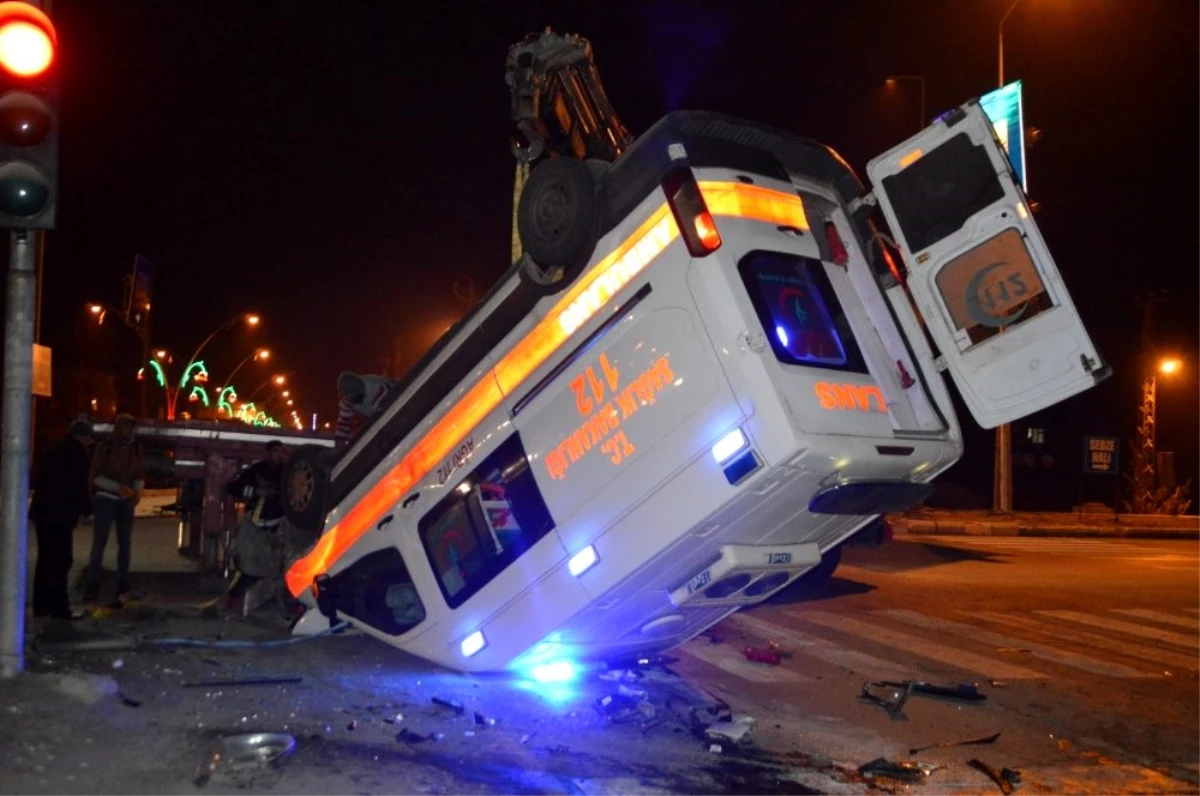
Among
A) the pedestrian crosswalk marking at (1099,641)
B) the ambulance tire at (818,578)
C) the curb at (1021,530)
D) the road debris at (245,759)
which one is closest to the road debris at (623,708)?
the road debris at (245,759)

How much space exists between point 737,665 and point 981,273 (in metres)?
4.06

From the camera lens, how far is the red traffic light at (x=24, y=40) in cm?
540

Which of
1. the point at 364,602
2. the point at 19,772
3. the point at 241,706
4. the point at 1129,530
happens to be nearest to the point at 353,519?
the point at 364,602

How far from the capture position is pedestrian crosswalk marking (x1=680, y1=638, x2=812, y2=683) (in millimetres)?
7762

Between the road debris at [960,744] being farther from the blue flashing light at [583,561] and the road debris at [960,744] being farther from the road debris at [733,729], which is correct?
the blue flashing light at [583,561]

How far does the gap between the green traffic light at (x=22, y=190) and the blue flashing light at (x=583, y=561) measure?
350 centimetres

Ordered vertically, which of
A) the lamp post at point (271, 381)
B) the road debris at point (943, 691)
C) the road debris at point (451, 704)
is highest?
the lamp post at point (271, 381)

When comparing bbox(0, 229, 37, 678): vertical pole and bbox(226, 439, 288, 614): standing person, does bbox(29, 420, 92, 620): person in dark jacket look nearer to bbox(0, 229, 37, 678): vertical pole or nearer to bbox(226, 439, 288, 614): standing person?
bbox(226, 439, 288, 614): standing person

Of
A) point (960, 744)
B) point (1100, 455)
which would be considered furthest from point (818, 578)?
point (1100, 455)

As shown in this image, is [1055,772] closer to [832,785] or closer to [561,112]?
[832,785]

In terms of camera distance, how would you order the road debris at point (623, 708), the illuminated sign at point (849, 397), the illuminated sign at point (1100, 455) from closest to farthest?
the illuminated sign at point (849, 397) → the road debris at point (623, 708) → the illuminated sign at point (1100, 455)

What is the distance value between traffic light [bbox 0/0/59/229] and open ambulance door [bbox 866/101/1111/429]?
4438 mm

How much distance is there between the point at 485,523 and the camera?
19.5 feet

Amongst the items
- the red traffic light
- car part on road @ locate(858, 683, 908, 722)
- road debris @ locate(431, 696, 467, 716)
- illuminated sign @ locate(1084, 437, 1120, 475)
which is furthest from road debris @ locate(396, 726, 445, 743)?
illuminated sign @ locate(1084, 437, 1120, 475)
